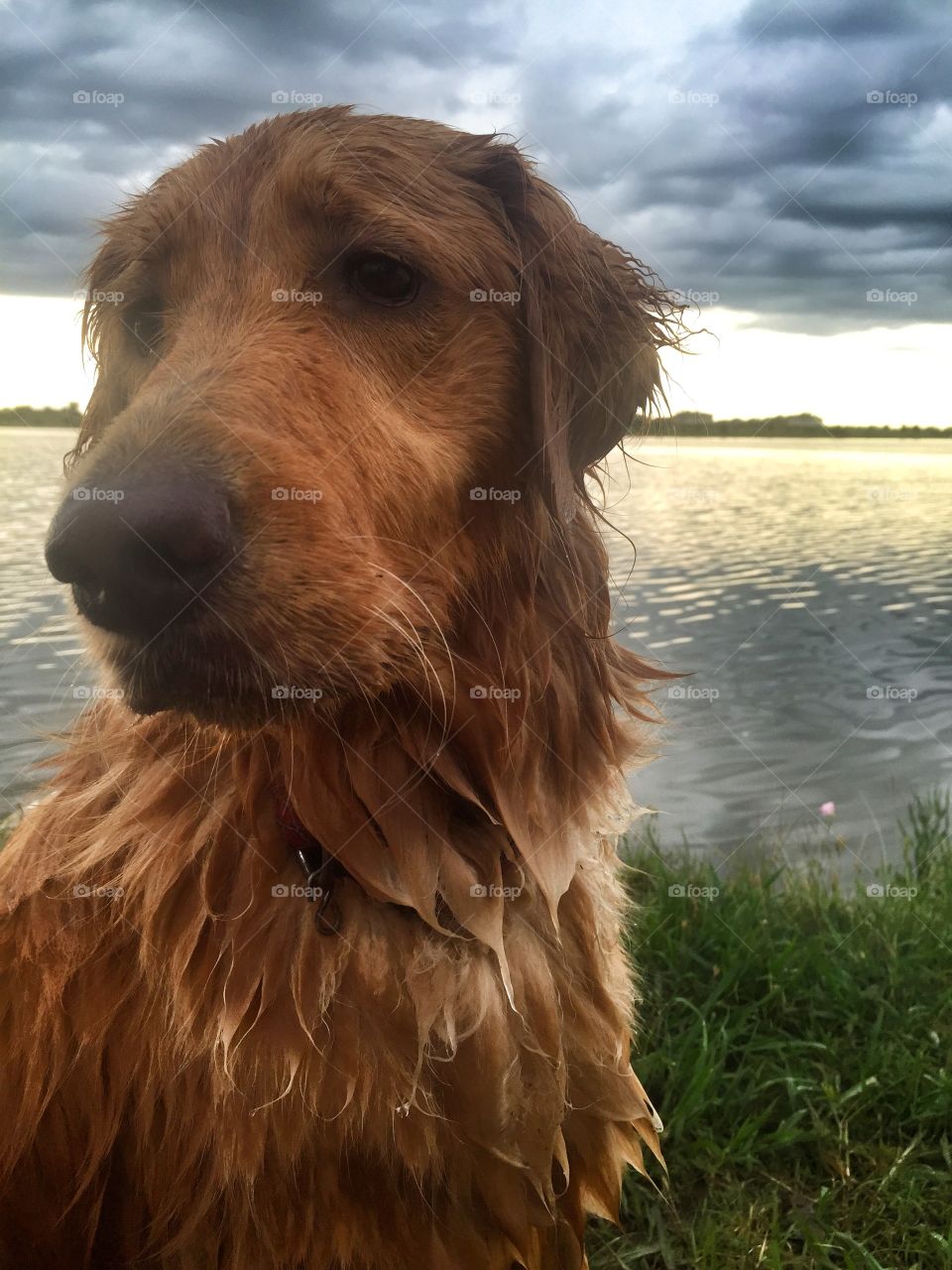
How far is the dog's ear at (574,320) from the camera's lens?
2.40 m

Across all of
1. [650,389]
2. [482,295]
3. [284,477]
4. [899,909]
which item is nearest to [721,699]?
[899,909]

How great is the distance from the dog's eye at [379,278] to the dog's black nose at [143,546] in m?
0.71

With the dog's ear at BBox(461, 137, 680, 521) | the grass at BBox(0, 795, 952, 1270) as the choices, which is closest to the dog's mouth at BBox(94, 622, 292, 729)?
the dog's ear at BBox(461, 137, 680, 521)

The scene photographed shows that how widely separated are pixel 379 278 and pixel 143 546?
2.95ft

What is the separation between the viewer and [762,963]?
11.8 feet

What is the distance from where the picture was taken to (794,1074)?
3.23m

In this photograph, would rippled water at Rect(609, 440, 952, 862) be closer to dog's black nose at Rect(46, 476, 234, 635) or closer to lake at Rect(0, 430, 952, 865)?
lake at Rect(0, 430, 952, 865)

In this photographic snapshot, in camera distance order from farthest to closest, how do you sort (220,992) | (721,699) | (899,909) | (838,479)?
(838,479), (721,699), (899,909), (220,992)

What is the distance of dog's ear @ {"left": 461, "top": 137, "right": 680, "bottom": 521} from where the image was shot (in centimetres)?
240

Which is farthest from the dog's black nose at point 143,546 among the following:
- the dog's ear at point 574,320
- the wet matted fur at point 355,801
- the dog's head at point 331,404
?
the dog's ear at point 574,320

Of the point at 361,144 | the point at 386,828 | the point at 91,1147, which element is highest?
the point at 361,144

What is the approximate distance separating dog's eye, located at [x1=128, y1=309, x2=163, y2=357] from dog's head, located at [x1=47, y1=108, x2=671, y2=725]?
0.4 inches

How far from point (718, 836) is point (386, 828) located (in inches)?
114

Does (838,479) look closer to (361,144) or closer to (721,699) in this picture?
(721,699)
